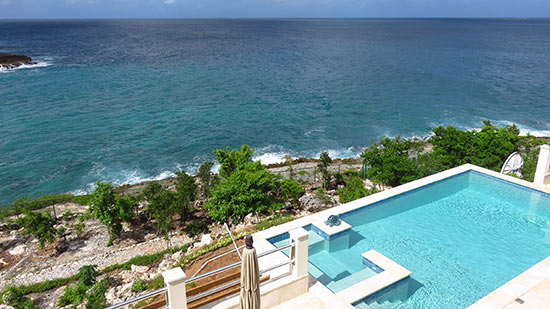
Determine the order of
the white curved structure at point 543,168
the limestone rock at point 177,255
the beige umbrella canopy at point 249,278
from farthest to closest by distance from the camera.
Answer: the white curved structure at point 543,168 < the limestone rock at point 177,255 < the beige umbrella canopy at point 249,278

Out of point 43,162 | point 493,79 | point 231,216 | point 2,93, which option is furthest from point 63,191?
point 493,79

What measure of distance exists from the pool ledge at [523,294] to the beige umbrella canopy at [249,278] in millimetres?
4721

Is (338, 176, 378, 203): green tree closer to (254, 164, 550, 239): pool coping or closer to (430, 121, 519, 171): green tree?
(254, 164, 550, 239): pool coping

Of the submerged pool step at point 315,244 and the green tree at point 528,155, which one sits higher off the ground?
the green tree at point 528,155

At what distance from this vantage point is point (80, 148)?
2814 centimetres

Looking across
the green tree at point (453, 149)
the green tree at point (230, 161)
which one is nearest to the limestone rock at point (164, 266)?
the green tree at point (230, 161)

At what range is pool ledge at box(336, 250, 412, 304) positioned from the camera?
848 cm

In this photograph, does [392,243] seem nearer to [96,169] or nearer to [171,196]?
[171,196]

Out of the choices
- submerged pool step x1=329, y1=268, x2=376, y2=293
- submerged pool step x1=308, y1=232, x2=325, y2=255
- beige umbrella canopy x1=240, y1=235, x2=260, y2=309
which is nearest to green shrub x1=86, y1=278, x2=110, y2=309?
beige umbrella canopy x1=240, y1=235, x2=260, y2=309

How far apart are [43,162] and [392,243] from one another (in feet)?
79.8

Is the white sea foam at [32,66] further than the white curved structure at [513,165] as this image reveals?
Yes

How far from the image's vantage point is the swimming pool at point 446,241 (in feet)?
30.4

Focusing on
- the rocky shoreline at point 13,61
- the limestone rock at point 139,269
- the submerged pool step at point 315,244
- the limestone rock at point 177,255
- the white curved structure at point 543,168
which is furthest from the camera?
the rocky shoreline at point 13,61

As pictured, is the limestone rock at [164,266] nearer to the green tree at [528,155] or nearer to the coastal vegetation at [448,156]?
the coastal vegetation at [448,156]
